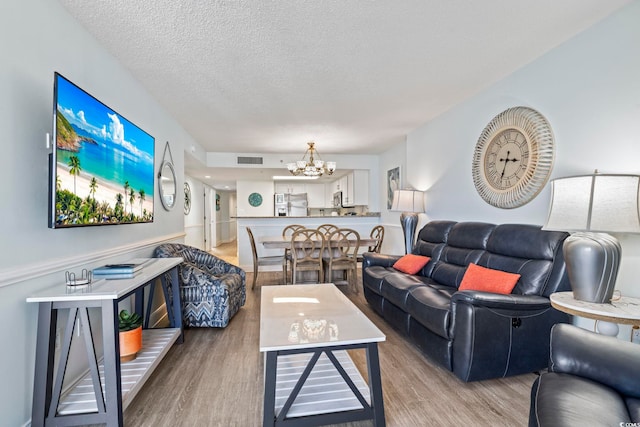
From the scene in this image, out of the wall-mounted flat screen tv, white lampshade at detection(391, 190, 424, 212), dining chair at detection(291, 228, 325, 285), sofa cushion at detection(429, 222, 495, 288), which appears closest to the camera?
the wall-mounted flat screen tv

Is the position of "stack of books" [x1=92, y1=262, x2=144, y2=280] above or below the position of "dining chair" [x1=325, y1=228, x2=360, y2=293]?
above

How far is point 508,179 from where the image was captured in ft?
9.41

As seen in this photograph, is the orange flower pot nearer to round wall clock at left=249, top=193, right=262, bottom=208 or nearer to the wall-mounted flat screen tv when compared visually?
the wall-mounted flat screen tv

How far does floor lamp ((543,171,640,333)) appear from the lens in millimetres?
1589

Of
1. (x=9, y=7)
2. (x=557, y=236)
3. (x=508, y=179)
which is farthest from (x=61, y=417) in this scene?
(x=508, y=179)

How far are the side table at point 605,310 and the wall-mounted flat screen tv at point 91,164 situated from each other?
278 cm

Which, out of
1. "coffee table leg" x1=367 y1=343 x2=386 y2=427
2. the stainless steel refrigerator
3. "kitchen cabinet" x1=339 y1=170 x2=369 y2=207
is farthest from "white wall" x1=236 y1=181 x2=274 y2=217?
"coffee table leg" x1=367 y1=343 x2=386 y2=427

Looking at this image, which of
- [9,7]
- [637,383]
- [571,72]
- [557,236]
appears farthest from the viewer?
[571,72]

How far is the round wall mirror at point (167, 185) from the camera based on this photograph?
11.2 ft

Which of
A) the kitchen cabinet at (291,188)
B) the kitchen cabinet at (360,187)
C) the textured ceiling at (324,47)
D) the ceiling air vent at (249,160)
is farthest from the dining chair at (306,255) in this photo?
the kitchen cabinet at (291,188)

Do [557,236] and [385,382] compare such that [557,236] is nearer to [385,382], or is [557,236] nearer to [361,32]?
[385,382]

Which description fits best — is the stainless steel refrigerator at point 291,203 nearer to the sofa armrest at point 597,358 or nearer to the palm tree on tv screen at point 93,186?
the palm tree on tv screen at point 93,186

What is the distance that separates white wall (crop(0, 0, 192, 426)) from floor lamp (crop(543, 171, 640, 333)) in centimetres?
295

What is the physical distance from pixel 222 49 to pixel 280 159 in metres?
3.96
